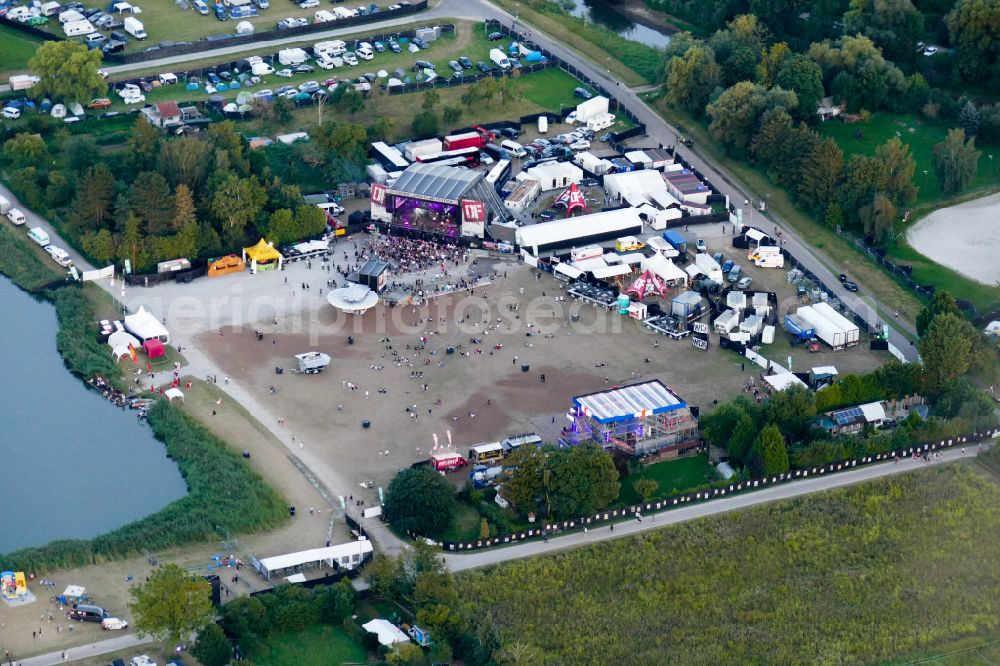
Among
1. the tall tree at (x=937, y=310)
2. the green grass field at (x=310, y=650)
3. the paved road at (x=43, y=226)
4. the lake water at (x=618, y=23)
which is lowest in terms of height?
the paved road at (x=43, y=226)

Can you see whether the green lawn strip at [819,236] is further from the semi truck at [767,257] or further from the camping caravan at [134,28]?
the camping caravan at [134,28]

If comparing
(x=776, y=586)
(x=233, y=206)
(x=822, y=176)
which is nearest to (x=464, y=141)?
(x=233, y=206)

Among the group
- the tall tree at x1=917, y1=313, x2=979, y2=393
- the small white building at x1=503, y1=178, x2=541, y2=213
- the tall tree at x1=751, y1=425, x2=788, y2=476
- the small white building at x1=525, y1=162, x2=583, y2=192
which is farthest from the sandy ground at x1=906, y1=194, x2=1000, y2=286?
the tall tree at x1=751, y1=425, x2=788, y2=476

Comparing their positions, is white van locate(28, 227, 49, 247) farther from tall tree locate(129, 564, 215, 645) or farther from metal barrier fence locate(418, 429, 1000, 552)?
tall tree locate(129, 564, 215, 645)

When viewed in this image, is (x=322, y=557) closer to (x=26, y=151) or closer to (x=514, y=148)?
(x=26, y=151)

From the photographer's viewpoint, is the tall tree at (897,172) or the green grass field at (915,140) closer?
the tall tree at (897,172)

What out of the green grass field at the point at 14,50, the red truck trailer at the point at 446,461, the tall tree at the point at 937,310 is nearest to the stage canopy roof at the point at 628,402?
the red truck trailer at the point at 446,461

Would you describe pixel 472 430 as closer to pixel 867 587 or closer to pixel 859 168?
pixel 867 587
